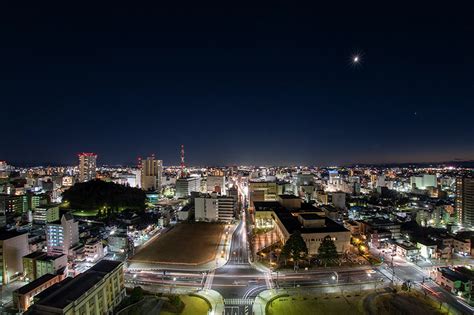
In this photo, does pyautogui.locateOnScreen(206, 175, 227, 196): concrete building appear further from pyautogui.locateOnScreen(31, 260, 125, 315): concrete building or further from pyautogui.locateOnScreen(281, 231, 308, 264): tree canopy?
pyautogui.locateOnScreen(31, 260, 125, 315): concrete building

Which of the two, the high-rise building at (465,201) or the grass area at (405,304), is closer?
the grass area at (405,304)

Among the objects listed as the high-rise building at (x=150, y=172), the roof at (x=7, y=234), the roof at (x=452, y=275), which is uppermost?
the high-rise building at (x=150, y=172)

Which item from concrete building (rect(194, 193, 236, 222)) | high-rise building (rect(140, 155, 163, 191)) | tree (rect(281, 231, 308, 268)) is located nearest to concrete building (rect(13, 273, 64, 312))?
tree (rect(281, 231, 308, 268))

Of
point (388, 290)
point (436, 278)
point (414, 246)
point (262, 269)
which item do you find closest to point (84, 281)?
point (262, 269)

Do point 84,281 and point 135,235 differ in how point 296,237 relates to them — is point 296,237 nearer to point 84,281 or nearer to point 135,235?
point 84,281

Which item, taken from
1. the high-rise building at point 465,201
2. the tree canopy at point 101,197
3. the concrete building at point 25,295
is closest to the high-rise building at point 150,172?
the tree canopy at point 101,197

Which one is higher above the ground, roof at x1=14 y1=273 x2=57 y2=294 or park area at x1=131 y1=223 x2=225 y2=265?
roof at x1=14 y1=273 x2=57 y2=294

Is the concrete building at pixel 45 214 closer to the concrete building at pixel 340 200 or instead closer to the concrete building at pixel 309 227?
the concrete building at pixel 309 227
